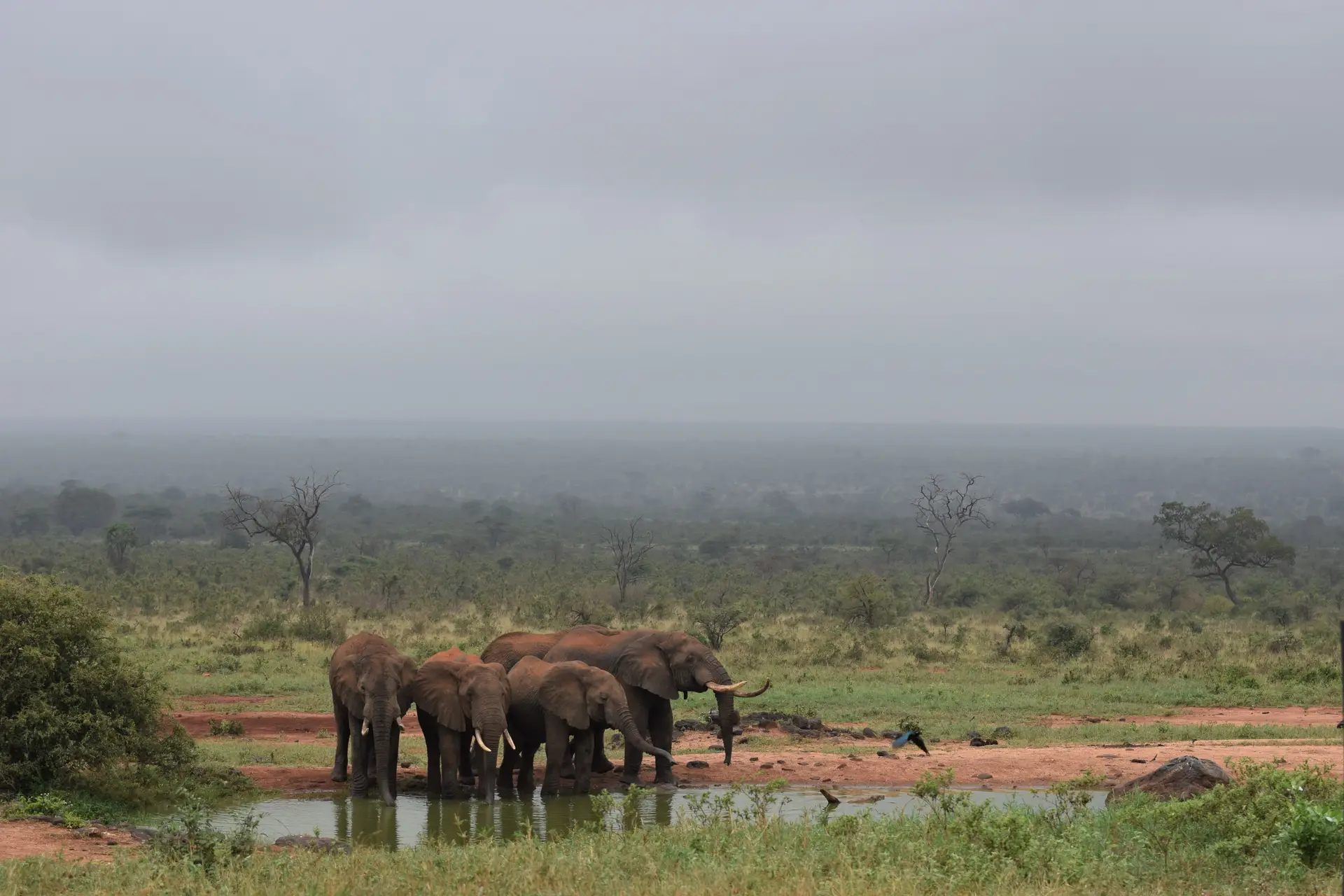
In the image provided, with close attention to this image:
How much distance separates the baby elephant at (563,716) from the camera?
14688 millimetres

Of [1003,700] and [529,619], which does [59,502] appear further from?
[1003,700]

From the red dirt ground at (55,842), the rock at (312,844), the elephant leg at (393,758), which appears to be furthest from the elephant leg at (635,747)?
the red dirt ground at (55,842)

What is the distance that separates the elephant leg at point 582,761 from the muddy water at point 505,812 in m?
0.22

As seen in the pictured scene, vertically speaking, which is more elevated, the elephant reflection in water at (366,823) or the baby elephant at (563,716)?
the baby elephant at (563,716)

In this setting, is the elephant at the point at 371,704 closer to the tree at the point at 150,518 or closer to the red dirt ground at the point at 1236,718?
the red dirt ground at the point at 1236,718

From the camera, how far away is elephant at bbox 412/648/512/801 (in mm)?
14086

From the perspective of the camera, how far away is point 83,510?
323ft

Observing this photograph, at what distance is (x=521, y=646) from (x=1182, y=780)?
7.91 m

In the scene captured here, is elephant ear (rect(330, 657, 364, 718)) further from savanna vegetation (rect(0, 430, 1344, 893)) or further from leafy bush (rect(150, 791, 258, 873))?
leafy bush (rect(150, 791, 258, 873))

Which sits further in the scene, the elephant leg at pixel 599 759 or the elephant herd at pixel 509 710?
the elephant leg at pixel 599 759

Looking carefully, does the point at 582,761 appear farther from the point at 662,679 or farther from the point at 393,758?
the point at 393,758

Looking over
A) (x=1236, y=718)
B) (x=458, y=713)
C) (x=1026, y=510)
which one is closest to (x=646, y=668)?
(x=458, y=713)

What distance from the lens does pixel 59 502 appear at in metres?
99.1

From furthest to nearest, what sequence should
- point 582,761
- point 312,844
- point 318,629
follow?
point 318,629 < point 582,761 < point 312,844
